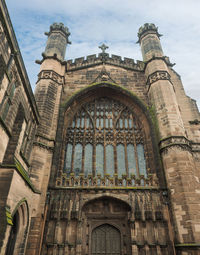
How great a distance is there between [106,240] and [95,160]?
3644 millimetres

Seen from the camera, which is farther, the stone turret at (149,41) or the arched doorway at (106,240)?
the stone turret at (149,41)

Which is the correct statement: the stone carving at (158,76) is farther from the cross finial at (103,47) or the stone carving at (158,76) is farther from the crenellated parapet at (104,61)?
the cross finial at (103,47)

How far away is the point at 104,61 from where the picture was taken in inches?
551

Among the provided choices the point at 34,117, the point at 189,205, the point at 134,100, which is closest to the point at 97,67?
the point at 134,100

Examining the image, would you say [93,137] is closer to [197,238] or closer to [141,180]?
[141,180]

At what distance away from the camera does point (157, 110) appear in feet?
35.5

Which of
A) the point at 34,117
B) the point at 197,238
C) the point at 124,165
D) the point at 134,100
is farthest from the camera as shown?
the point at 134,100

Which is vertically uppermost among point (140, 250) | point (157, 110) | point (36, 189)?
point (157, 110)

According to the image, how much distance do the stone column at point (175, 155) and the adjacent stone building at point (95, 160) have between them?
4 centimetres

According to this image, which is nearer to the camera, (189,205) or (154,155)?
(189,205)

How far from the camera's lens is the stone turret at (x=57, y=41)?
13.0 meters

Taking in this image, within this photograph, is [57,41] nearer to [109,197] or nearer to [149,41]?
[149,41]

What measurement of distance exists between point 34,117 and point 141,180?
571 cm

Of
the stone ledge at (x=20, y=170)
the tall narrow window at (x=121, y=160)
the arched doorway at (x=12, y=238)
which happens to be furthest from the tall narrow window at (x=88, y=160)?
the arched doorway at (x=12, y=238)
